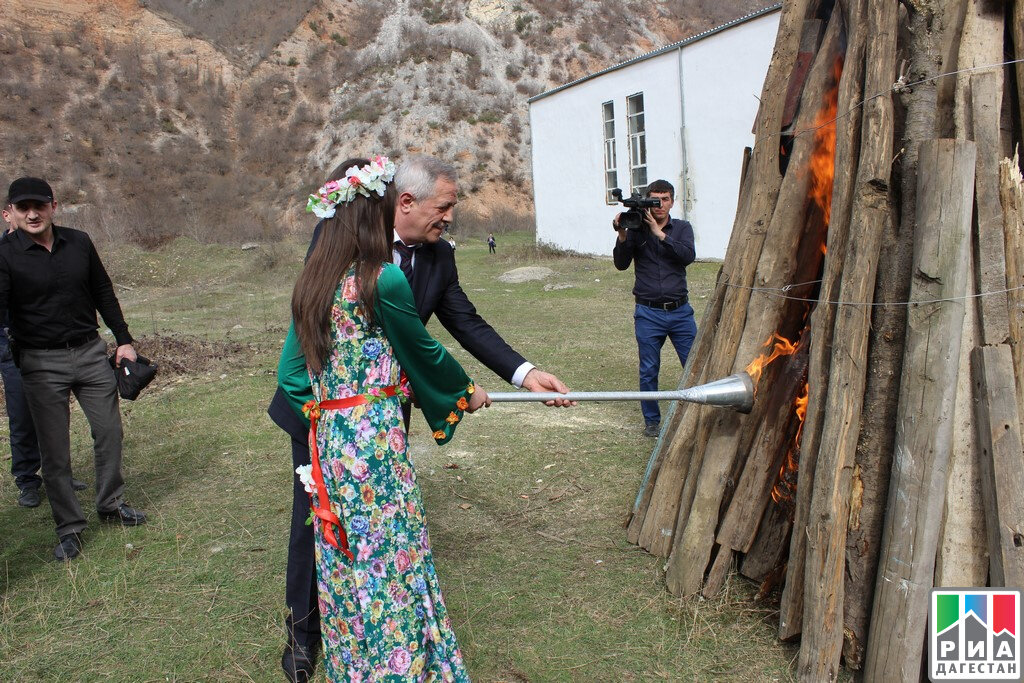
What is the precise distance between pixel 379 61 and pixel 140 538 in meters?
35.8

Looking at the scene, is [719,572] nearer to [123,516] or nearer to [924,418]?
[924,418]

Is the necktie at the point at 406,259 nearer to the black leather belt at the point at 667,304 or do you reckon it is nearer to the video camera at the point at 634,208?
the video camera at the point at 634,208

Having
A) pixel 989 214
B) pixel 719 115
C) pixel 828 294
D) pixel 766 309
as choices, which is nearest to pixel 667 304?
pixel 766 309

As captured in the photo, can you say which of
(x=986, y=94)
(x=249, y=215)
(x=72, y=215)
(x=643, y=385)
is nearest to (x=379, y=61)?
(x=249, y=215)

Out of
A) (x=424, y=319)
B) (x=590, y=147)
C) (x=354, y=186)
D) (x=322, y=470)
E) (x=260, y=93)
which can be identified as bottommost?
(x=322, y=470)

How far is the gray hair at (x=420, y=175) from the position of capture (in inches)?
119

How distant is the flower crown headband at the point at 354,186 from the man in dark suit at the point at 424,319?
0.54ft

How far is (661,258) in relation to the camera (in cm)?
576

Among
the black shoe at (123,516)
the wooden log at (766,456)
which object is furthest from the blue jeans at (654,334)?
the black shoe at (123,516)

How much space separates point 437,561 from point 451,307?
1501mm

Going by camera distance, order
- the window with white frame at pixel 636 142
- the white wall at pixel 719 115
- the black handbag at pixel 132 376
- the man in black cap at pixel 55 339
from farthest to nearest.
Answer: the window with white frame at pixel 636 142 → the white wall at pixel 719 115 → the black handbag at pixel 132 376 → the man in black cap at pixel 55 339

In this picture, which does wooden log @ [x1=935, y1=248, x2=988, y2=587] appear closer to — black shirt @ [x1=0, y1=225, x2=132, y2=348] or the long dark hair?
the long dark hair

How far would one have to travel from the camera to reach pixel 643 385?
230 inches

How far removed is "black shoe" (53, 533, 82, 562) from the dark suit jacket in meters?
1.92
